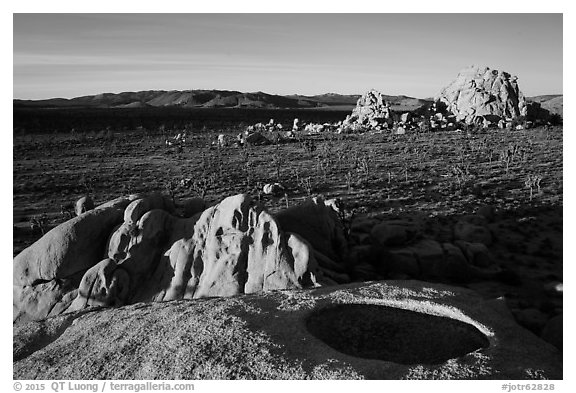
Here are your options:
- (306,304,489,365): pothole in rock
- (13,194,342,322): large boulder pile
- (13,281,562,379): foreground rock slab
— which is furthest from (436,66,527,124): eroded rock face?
(306,304,489,365): pothole in rock

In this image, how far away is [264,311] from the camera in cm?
1343

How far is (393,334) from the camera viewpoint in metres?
13.4

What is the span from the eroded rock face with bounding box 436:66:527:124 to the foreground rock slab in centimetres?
7641

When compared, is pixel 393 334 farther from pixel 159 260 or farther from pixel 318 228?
pixel 159 260

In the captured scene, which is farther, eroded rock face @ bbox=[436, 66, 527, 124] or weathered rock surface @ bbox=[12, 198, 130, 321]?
eroded rock face @ bbox=[436, 66, 527, 124]

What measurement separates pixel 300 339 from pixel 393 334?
9.72ft

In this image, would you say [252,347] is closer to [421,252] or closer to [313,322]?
[313,322]

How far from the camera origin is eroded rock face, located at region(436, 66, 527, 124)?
3374 inches

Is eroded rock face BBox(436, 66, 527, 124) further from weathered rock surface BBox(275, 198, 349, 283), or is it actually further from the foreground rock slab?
the foreground rock slab

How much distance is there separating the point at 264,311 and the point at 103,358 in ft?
14.2

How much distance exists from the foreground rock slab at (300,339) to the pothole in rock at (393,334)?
0.03 m

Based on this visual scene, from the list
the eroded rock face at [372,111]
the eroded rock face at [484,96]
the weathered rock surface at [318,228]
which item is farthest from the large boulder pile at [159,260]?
the eroded rock face at [484,96]

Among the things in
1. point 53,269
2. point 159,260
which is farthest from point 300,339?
point 53,269
